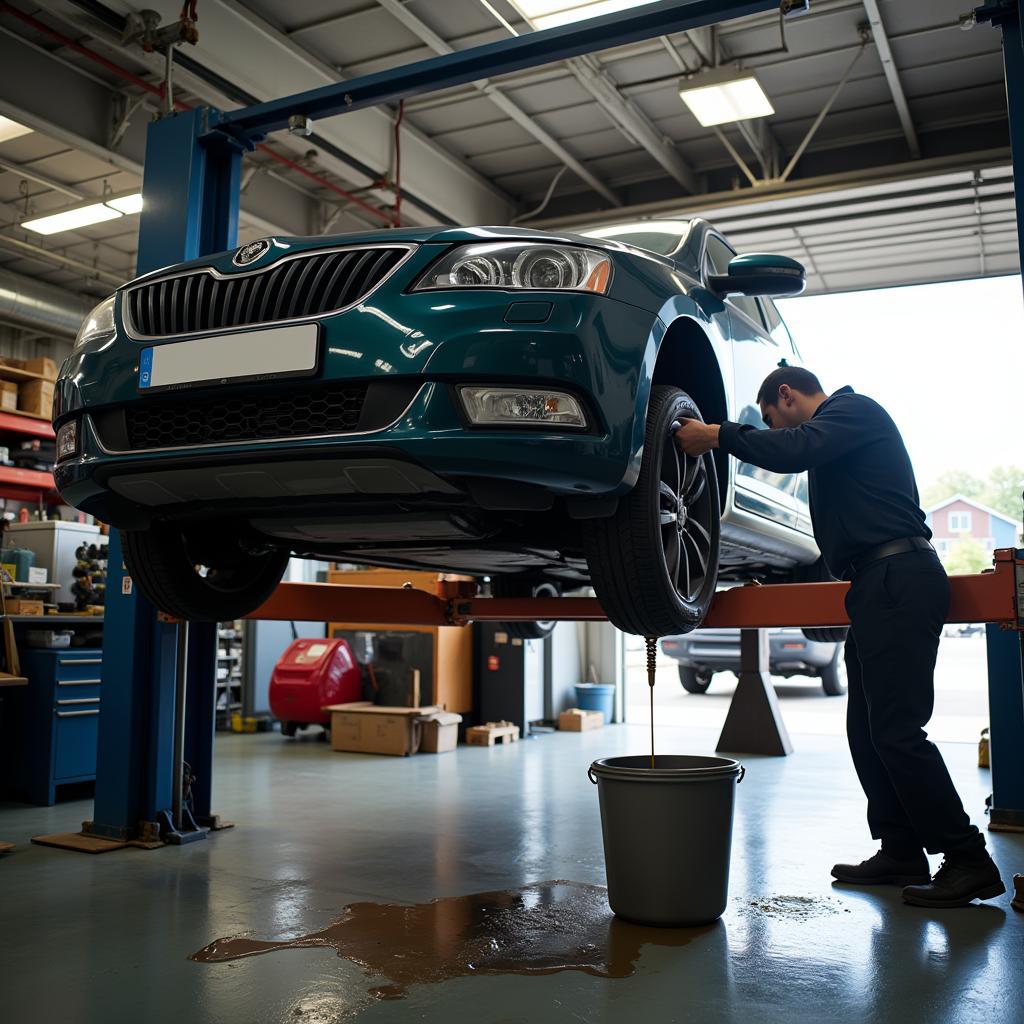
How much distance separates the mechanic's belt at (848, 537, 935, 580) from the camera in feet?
9.59

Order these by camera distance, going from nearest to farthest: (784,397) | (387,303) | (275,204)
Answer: (387,303) → (784,397) → (275,204)

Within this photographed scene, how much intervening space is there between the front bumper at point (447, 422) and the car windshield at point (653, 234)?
3.05ft

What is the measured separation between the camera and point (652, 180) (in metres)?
8.66

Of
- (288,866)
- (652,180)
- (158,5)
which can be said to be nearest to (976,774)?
(288,866)

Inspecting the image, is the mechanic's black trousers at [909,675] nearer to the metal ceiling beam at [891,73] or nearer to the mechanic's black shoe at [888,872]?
the mechanic's black shoe at [888,872]

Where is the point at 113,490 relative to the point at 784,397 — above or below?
below

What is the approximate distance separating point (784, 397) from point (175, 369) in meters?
1.86

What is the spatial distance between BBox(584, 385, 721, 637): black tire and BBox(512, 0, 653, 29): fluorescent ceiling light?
3.79 metres

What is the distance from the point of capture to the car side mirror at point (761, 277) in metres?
2.84

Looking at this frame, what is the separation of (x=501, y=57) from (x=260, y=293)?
5.95 feet

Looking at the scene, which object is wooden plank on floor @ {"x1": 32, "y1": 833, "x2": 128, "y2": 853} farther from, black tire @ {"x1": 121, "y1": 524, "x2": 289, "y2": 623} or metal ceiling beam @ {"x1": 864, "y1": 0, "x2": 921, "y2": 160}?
metal ceiling beam @ {"x1": 864, "y1": 0, "x2": 921, "y2": 160}

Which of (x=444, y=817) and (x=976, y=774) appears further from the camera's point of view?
(x=976, y=774)

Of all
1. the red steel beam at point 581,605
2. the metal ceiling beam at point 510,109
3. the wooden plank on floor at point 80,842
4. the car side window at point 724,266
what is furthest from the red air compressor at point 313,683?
the car side window at point 724,266

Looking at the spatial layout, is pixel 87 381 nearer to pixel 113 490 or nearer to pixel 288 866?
pixel 113 490
